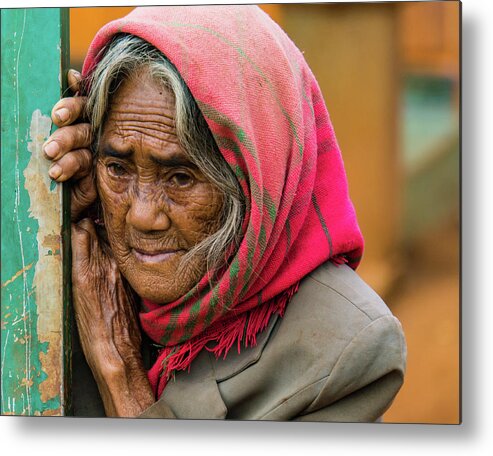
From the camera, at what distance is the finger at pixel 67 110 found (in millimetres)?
2041

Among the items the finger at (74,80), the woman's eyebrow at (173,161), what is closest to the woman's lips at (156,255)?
the woman's eyebrow at (173,161)

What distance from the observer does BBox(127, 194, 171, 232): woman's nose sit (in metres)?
2.00

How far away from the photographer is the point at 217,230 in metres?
2.02

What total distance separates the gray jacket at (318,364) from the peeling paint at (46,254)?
1.17 ft

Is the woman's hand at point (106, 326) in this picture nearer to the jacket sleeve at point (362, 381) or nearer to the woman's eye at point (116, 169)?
the woman's eye at point (116, 169)

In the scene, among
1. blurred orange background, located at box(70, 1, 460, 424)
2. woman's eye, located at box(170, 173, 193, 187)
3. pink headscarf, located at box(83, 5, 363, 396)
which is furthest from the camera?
blurred orange background, located at box(70, 1, 460, 424)

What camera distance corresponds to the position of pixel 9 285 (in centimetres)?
217

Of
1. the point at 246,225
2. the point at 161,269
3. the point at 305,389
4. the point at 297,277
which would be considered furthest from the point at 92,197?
the point at 305,389

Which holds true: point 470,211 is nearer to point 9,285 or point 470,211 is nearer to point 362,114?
point 362,114

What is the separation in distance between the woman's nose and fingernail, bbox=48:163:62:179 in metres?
0.21

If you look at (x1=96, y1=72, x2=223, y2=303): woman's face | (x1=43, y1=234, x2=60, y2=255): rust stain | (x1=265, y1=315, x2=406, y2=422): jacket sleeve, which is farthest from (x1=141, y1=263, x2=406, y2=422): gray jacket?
(x1=43, y1=234, x2=60, y2=255): rust stain

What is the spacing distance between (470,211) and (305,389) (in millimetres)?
573

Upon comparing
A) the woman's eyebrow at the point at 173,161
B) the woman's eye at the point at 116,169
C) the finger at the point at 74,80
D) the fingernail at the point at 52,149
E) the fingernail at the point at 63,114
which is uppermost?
the finger at the point at 74,80

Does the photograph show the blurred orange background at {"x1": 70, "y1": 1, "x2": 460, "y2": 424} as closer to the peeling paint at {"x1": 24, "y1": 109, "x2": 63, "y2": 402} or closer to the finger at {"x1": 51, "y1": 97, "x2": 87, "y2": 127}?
the finger at {"x1": 51, "y1": 97, "x2": 87, "y2": 127}
